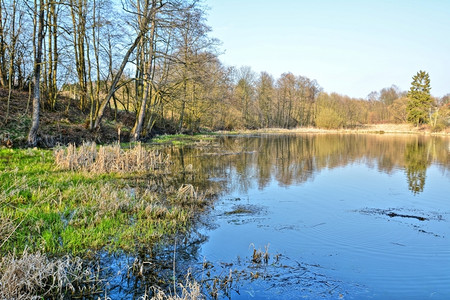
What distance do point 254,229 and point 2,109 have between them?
14826mm

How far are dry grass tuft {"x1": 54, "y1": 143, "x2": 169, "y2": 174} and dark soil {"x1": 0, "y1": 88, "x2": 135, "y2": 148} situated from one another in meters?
1.97

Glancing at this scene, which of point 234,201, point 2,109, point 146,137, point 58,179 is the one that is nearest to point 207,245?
point 234,201

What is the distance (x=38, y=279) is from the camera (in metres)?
3.50

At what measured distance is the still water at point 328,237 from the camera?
161 inches

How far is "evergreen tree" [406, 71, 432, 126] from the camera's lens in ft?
171

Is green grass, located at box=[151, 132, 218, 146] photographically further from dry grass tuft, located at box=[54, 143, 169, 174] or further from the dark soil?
dry grass tuft, located at box=[54, 143, 169, 174]

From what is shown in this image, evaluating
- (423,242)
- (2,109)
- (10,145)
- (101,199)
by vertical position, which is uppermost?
(2,109)

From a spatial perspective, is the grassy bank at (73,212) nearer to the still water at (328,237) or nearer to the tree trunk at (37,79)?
the still water at (328,237)

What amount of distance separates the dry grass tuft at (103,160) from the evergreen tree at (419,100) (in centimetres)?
5321

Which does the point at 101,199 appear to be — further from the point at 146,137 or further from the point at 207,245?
the point at 146,137

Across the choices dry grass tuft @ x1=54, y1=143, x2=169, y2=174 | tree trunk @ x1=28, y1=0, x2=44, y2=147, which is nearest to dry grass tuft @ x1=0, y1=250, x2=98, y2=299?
dry grass tuft @ x1=54, y1=143, x2=169, y2=174

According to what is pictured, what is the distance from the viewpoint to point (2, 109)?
50.4 ft

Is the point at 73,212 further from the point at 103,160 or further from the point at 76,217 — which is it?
the point at 103,160

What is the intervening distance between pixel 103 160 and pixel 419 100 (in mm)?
55644
